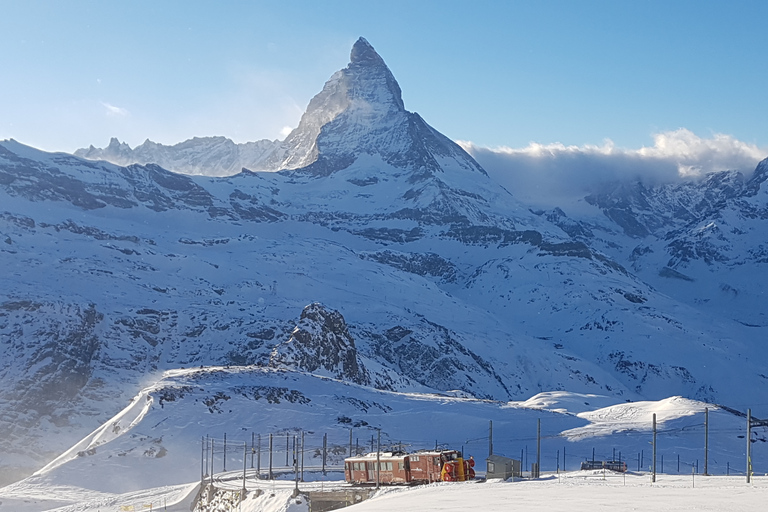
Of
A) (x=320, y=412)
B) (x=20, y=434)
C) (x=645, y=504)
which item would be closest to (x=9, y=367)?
(x=20, y=434)

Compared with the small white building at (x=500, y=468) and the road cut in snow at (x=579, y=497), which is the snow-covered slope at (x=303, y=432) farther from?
the road cut in snow at (x=579, y=497)

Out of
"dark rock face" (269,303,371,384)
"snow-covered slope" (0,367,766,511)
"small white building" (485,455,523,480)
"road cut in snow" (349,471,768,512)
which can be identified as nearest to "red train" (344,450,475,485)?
"small white building" (485,455,523,480)

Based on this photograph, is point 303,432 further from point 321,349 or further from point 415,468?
point 321,349

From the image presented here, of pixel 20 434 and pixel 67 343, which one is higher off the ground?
pixel 67 343

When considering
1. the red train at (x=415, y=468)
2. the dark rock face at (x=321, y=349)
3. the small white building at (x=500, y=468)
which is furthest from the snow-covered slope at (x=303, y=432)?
the small white building at (x=500, y=468)

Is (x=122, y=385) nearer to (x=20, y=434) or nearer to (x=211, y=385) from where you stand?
(x=20, y=434)
